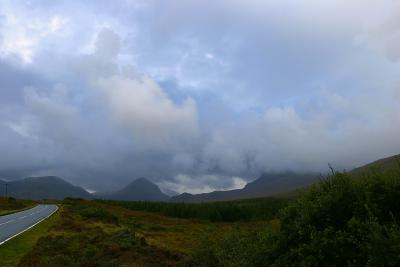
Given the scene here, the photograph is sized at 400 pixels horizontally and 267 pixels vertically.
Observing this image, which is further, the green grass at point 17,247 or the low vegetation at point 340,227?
the green grass at point 17,247

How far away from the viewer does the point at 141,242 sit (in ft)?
101

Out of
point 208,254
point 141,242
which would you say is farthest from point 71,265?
point 141,242

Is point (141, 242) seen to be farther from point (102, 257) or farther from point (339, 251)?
point (339, 251)

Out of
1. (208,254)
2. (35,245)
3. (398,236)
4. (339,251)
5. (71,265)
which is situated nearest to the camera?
(398,236)

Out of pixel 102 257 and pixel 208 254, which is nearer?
pixel 208 254

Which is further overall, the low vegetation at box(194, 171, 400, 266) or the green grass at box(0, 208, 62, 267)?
the green grass at box(0, 208, 62, 267)

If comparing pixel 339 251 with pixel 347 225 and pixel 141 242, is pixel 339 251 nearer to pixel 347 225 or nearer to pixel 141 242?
pixel 347 225

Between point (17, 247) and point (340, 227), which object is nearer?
point (340, 227)

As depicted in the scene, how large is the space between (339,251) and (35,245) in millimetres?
21705

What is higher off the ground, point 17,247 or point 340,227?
point 340,227

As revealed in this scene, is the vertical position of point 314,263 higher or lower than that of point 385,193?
lower

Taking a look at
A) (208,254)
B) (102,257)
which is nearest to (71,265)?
(102,257)

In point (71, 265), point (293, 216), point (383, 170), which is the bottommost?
point (71, 265)

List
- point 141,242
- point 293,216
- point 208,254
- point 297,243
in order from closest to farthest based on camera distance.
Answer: point 297,243
point 293,216
point 208,254
point 141,242
